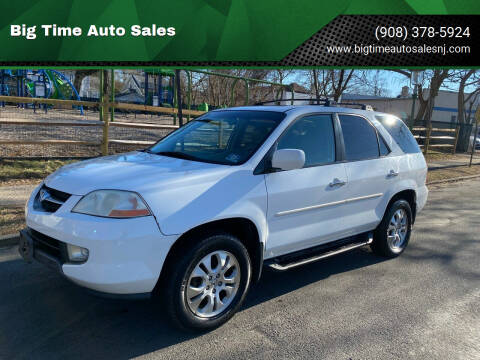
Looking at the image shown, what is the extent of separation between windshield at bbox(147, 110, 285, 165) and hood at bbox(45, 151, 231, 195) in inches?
9.9

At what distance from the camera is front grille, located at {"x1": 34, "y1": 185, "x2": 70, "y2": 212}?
122 inches

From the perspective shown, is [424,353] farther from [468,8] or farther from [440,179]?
[440,179]

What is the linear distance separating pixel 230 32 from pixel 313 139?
18.2 ft

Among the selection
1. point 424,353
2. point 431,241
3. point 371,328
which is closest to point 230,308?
point 371,328

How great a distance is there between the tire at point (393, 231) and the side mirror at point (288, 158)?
1975mm

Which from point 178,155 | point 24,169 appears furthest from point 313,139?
point 24,169

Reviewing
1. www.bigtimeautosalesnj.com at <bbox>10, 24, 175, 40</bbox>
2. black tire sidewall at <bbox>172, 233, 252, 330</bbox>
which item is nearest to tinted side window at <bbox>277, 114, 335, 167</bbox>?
black tire sidewall at <bbox>172, 233, 252, 330</bbox>

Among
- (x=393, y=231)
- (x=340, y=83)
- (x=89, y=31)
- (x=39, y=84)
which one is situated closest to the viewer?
(x=393, y=231)

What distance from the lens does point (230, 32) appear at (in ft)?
28.8

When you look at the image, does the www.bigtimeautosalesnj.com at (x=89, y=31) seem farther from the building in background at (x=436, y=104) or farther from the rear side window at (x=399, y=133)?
the building in background at (x=436, y=104)

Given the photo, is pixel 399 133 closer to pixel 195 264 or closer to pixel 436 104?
pixel 195 264

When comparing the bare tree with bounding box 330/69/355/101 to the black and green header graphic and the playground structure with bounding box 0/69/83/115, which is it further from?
the playground structure with bounding box 0/69/83/115

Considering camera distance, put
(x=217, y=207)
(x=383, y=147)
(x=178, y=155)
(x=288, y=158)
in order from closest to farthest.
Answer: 1. (x=217, y=207)
2. (x=288, y=158)
3. (x=178, y=155)
4. (x=383, y=147)

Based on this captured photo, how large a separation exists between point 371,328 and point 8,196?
5.83 m
